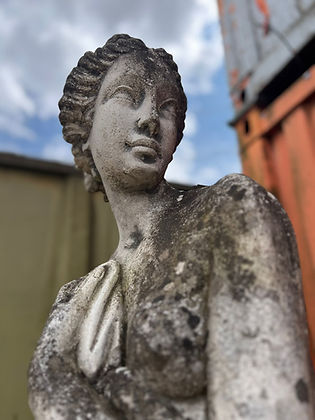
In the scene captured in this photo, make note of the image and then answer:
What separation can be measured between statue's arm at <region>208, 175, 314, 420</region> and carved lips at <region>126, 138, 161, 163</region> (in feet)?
1.08

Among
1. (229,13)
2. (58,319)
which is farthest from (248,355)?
(229,13)

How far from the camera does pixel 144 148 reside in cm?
130

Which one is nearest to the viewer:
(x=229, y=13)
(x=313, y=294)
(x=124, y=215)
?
(x=124, y=215)

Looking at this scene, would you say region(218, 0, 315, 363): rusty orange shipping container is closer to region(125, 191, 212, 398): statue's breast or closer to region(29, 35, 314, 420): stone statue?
region(29, 35, 314, 420): stone statue

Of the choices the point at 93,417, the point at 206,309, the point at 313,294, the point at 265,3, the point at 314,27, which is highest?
the point at 265,3

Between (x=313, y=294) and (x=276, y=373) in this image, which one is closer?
(x=276, y=373)

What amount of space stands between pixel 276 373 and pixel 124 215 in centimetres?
73

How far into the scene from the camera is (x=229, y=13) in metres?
3.77

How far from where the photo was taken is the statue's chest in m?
0.94

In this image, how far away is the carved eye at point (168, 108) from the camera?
139 centimetres

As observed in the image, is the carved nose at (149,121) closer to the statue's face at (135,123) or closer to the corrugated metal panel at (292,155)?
the statue's face at (135,123)

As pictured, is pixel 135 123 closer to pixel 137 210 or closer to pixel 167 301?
pixel 137 210

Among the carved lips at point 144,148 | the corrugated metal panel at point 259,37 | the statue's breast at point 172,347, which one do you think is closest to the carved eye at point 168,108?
the carved lips at point 144,148

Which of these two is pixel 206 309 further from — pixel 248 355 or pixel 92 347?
pixel 92 347
